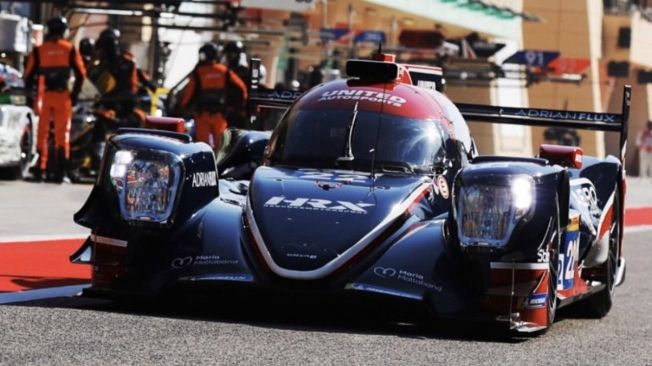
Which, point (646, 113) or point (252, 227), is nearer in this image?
point (252, 227)

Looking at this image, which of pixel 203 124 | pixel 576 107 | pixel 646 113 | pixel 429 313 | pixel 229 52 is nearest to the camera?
pixel 429 313

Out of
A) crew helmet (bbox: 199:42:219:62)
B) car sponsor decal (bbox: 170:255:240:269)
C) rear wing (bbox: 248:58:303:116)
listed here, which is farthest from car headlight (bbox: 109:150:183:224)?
crew helmet (bbox: 199:42:219:62)

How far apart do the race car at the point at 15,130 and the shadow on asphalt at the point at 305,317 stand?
411 inches

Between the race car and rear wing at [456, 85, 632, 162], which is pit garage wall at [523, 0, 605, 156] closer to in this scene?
the race car

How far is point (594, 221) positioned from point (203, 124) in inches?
394

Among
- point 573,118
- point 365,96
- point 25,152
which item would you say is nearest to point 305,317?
point 365,96

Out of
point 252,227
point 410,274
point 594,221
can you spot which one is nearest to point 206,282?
point 252,227

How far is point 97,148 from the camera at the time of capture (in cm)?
2022

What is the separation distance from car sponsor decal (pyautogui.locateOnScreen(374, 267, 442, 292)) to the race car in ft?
37.0

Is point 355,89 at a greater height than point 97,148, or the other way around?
point 355,89

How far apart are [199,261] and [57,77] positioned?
11.2 metres

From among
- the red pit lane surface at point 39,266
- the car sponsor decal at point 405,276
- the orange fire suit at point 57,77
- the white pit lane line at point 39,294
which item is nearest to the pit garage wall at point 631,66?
the orange fire suit at point 57,77

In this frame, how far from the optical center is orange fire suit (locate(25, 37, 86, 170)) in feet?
60.7

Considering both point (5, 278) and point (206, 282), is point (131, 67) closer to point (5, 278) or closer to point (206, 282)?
point (5, 278)
